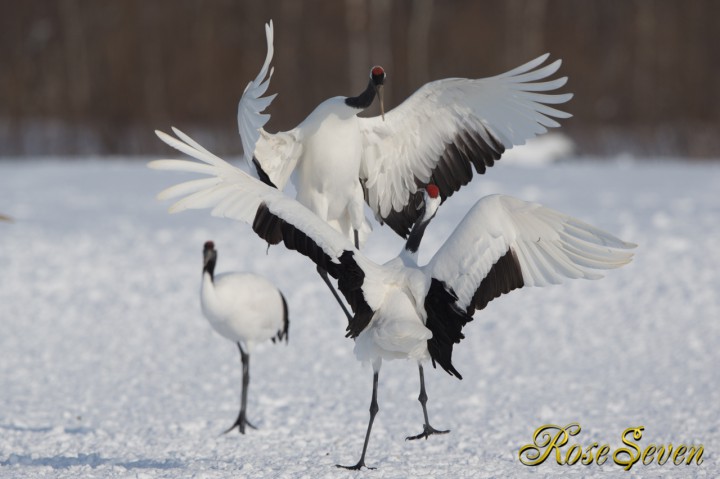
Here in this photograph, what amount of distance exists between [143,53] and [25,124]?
16.0 feet

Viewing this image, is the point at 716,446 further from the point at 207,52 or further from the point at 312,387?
the point at 207,52

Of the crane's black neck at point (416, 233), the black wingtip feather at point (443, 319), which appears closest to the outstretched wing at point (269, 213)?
the black wingtip feather at point (443, 319)

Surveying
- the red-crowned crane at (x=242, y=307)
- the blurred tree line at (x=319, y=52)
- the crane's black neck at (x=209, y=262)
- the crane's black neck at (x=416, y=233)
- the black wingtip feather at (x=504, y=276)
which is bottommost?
the red-crowned crane at (x=242, y=307)

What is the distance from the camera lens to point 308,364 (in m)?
7.45

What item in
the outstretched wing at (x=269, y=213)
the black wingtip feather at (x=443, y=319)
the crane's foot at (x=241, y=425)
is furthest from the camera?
the crane's foot at (x=241, y=425)

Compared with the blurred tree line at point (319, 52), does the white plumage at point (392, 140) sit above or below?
below

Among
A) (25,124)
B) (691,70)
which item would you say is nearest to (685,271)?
(25,124)

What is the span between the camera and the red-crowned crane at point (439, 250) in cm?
409

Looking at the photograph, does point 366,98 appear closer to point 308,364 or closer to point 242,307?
point 242,307

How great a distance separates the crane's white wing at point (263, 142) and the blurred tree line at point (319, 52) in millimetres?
16566

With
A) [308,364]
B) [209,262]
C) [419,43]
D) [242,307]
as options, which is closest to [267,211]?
[242,307]

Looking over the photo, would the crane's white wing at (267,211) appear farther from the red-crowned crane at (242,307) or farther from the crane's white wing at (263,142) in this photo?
the red-crowned crane at (242,307)

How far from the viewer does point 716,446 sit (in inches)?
209

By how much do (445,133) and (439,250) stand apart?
118 cm
